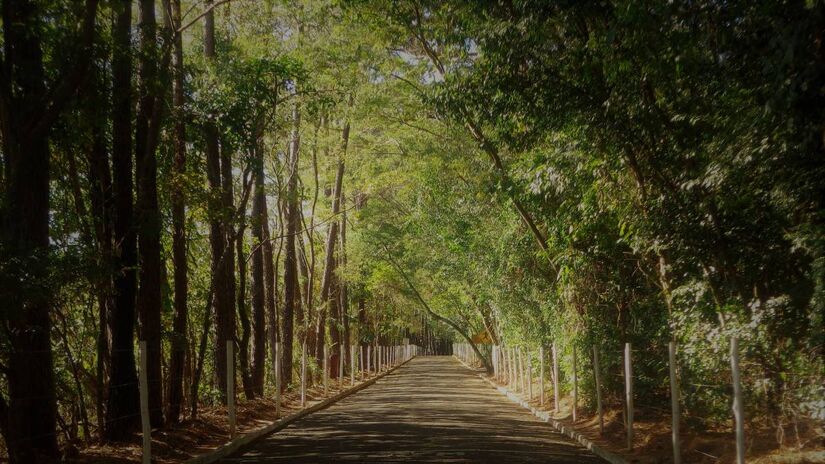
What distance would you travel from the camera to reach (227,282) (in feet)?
60.8

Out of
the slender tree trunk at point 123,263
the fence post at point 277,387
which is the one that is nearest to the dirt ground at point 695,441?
the fence post at point 277,387

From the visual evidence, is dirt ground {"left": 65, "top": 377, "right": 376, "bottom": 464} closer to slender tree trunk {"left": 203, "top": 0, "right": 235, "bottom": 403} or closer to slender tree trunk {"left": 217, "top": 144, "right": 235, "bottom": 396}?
slender tree trunk {"left": 203, "top": 0, "right": 235, "bottom": 403}

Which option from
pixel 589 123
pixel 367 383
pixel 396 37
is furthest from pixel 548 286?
pixel 367 383

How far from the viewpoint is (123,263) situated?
470 inches

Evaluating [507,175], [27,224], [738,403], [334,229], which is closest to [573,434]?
[507,175]

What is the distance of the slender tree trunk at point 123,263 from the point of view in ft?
37.3

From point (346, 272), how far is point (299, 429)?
865 inches

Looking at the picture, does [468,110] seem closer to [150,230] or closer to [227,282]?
[150,230]

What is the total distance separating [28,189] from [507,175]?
9903 mm

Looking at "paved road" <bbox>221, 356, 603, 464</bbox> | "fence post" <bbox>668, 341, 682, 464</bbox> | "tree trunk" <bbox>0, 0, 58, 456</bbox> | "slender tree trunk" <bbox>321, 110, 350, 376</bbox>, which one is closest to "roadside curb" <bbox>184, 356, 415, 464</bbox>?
"paved road" <bbox>221, 356, 603, 464</bbox>

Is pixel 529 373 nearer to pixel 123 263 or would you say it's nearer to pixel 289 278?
pixel 289 278

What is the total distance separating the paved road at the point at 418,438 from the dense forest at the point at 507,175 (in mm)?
1917

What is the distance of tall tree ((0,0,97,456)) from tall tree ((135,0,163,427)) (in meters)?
3.11

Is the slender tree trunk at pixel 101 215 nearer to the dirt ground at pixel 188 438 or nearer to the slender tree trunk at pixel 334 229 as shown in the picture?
the dirt ground at pixel 188 438
